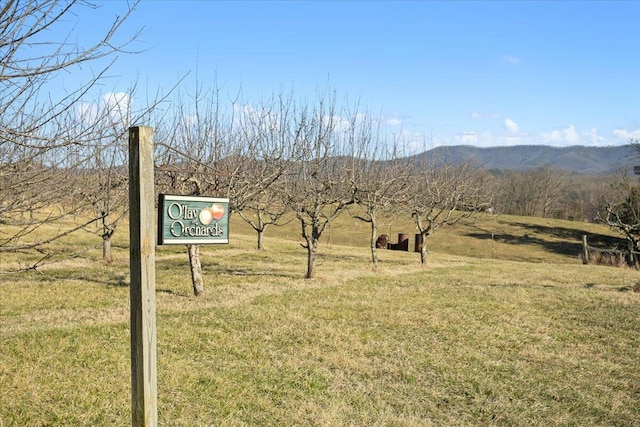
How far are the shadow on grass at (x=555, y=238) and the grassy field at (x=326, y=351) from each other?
20.5m

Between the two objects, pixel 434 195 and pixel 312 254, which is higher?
pixel 434 195

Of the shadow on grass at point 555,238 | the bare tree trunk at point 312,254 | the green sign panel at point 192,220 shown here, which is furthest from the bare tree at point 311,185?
the shadow on grass at point 555,238

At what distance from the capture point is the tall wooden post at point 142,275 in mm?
3600

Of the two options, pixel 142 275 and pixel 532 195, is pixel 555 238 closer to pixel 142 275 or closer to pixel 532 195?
pixel 532 195

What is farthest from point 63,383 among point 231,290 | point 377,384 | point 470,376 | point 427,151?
point 427,151

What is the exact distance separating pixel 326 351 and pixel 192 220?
4.35m

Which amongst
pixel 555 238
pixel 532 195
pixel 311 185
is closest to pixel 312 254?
pixel 311 185

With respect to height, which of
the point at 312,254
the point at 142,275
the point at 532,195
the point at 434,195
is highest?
the point at 532,195

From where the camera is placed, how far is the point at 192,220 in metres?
3.86

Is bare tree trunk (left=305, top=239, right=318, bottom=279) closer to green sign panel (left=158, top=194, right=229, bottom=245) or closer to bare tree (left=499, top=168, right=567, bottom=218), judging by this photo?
green sign panel (left=158, top=194, right=229, bottom=245)

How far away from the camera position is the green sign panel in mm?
3719

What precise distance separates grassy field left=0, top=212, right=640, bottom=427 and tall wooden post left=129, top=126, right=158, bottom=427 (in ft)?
2.64

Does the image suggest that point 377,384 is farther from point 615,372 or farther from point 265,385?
point 615,372

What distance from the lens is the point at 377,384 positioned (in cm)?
638
